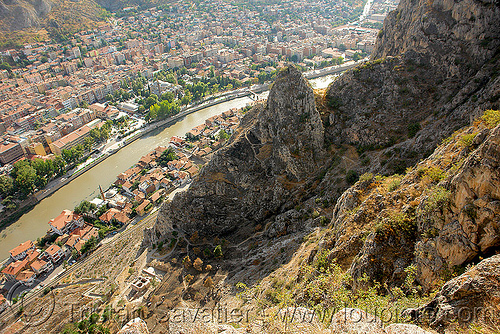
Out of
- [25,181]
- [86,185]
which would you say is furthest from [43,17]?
[86,185]

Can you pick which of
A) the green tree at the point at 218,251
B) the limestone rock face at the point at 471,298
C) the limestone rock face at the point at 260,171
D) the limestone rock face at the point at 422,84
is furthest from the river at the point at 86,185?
the limestone rock face at the point at 471,298

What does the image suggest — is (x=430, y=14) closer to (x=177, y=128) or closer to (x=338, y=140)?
(x=338, y=140)

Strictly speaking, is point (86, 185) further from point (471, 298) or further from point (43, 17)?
point (43, 17)

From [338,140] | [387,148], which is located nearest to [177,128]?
[338,140]

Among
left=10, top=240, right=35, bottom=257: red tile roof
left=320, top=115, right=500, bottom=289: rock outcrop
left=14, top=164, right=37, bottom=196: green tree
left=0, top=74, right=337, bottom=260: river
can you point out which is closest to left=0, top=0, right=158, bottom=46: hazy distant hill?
left=0, top=74, right=337, bottom=260: river

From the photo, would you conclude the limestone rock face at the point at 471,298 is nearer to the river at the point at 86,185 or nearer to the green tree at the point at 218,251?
the green tree at the point at 218,251

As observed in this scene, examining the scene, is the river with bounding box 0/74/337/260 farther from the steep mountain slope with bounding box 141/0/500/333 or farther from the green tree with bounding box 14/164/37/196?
the steep mountain slope with bounding box 141/0/500/333
